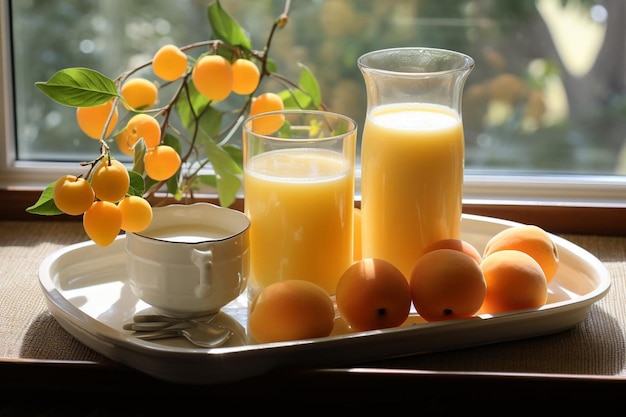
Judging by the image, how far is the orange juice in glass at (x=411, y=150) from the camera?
33.8 inches

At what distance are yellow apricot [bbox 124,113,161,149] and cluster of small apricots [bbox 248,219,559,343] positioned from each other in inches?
8.6

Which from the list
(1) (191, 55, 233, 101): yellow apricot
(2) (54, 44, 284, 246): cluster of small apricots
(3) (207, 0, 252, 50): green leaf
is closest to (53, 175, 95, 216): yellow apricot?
(2) (54, 44, 284, 246): cluster of small apricots

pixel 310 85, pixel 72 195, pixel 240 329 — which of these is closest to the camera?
pixel 72 195

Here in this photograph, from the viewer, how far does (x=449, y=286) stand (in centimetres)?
78

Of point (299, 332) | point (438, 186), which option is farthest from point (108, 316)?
point (438, 186)

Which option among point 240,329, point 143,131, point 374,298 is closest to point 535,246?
point 374,298

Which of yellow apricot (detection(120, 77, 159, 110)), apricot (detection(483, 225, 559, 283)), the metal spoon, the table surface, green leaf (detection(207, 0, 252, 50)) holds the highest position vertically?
green leaf (detection(207, 0, 252, 50))

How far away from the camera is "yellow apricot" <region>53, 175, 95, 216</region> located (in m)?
0.73

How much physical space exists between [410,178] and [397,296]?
137 mm

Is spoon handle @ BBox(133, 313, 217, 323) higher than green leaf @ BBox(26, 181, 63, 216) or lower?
lower

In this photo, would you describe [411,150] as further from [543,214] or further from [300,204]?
[543,214]

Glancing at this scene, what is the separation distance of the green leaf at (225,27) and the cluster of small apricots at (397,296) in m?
0.36

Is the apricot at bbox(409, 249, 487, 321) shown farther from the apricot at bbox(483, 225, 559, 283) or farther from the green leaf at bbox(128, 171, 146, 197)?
the green leaf at bbox(128, 171, 146, 197)

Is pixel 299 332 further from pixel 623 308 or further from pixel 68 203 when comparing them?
pixel 623 308
